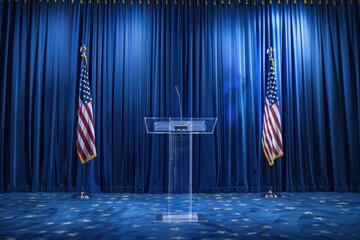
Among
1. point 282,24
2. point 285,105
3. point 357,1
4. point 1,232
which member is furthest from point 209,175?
point 357,1

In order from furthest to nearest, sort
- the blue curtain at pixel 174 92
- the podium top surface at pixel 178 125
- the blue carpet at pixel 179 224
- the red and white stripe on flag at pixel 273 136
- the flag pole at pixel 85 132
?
the blue curtain at pixel 174 92, the red and white stripe on flag at pixel 273 136, the flag pole at pixel 85 132, the podium top surface at pixel 178 125, the blue carpet at pixel 179 224

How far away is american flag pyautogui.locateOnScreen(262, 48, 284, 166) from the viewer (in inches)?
250

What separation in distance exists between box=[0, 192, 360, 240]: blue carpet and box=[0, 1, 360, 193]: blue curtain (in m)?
0.60

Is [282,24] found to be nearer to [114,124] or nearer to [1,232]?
[114,124]

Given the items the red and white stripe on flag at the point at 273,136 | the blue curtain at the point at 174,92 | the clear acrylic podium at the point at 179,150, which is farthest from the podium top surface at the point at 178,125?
the blue curtain at the point at 174,92

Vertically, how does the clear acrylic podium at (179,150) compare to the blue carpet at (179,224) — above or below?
above

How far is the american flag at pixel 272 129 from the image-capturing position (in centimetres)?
635

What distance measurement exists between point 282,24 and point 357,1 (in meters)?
1.68

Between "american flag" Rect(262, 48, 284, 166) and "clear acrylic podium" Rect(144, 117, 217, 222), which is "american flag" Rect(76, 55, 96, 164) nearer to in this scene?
"clear acrylic podium" Rect(144, 117, 217, 222)

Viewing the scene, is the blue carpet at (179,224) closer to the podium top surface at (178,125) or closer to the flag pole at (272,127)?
the flag pole at (272,127)

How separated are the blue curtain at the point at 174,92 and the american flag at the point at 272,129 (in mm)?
515

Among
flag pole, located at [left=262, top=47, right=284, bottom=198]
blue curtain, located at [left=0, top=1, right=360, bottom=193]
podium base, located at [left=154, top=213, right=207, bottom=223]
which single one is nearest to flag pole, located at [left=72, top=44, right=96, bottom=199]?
blue curtain, located at [left=0, top=1, right=360, bottom=193]

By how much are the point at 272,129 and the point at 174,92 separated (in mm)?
2014

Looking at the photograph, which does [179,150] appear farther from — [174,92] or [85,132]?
[174,92]
